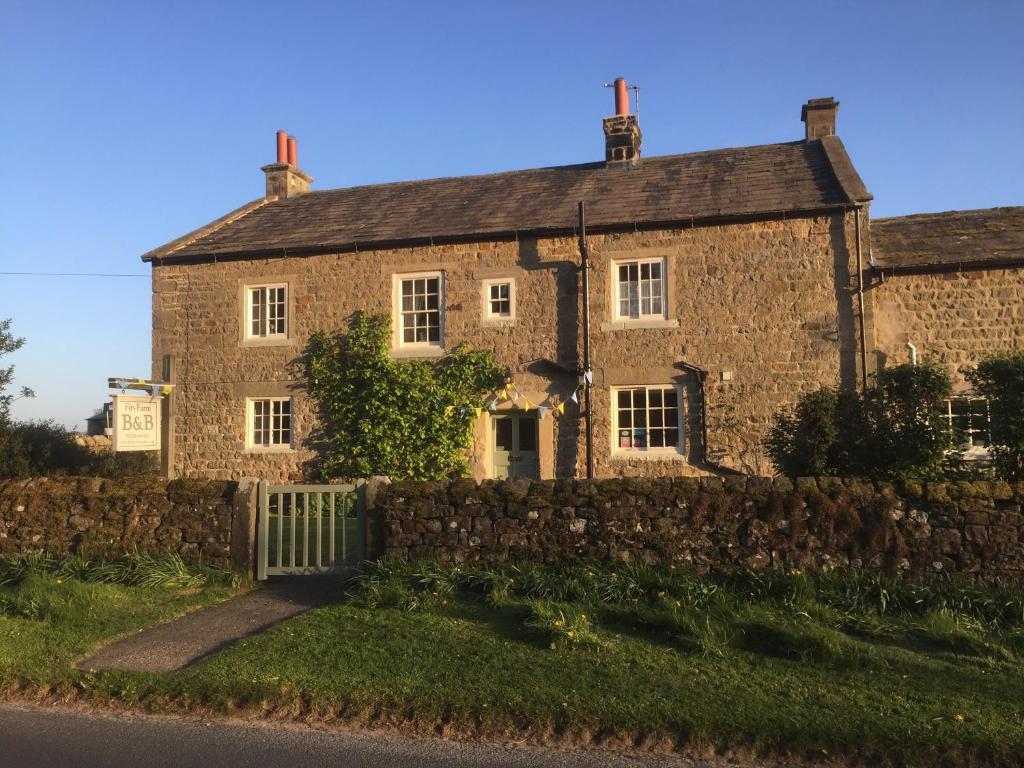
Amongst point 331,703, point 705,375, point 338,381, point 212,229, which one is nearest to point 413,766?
point 331,703

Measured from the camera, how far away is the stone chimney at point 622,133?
18.3 meters

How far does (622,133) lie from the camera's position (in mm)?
18359

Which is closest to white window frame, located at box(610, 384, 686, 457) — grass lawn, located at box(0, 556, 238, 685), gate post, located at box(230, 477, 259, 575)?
gate post, located at box(230, 477, 259, 575)

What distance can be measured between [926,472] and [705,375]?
6383 millimetres

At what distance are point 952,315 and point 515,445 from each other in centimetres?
801

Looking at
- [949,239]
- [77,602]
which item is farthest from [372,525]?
[949,239]


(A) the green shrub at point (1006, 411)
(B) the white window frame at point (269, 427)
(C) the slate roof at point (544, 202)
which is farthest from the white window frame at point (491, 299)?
(A) the green shrub at point (1006, 411)

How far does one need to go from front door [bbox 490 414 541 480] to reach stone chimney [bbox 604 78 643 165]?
6300 mm

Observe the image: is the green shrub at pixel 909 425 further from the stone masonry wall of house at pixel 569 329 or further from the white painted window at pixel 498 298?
the white painted window at pixel 498 298

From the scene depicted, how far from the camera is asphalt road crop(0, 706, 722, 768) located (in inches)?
188

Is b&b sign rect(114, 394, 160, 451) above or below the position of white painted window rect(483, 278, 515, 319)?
below

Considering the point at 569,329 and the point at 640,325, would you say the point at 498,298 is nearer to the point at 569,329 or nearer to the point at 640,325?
the point at 569,329

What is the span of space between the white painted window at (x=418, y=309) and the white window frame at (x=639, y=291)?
3.46 m

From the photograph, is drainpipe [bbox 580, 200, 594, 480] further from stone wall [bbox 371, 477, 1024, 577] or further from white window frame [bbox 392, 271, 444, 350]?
stone wall [bbox 371, 477, 1024, 577]
